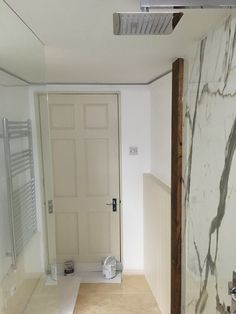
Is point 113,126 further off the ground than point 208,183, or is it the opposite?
point 113,126

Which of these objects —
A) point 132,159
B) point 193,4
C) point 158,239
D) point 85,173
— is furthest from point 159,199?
point 193,4

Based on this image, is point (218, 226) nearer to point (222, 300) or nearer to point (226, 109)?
point (222, 300)

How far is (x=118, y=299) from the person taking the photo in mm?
3062

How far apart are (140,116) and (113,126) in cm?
36

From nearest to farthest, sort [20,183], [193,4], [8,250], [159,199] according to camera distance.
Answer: [193,4], [8,250], [20,183], [159,199]

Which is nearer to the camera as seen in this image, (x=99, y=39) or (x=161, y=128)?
(x=99, y=39)

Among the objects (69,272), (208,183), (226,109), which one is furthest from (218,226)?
(69,272)

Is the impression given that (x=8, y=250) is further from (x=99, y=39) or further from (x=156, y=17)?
(x=156, y=17)

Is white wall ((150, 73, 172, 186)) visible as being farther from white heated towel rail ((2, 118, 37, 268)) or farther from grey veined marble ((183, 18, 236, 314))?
white heated towel rail ((2, 118, 37, 268))

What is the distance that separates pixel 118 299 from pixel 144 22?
2853 mm

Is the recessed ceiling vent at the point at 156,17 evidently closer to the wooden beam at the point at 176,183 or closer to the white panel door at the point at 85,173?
the wooden beam at the point at 176,183

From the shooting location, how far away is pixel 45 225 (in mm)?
3023

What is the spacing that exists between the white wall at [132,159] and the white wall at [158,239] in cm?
15

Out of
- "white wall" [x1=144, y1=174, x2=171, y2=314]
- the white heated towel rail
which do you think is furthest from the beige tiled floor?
the white heated towel rail
